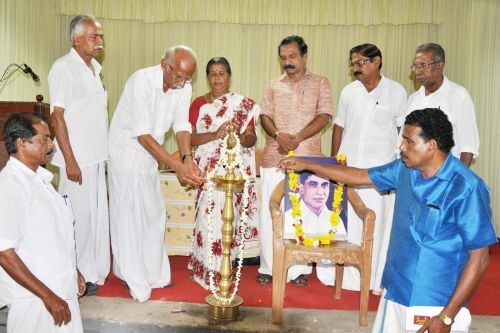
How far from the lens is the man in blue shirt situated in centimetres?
232

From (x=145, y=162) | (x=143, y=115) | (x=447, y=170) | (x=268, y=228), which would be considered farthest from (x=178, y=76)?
(x=447, y=170)

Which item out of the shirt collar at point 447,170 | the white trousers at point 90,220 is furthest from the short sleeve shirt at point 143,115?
the shirt collar at point 447,170

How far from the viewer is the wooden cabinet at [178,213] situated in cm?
537

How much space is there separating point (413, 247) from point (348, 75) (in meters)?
6.93

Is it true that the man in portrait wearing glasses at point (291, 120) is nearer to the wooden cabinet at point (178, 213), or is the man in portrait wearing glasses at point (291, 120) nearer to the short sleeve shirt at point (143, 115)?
the wooden cabinet at point (178, 213)

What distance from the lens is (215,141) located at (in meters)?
4.59

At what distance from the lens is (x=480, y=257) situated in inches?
91.1

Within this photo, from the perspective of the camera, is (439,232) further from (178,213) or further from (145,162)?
(178,213)

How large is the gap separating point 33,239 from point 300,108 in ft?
9.08

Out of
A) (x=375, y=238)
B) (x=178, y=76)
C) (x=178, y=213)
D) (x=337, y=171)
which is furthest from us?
(x=178, y=213)

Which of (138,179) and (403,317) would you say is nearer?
(403,317)

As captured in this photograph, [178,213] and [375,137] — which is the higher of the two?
Result: [375,137]

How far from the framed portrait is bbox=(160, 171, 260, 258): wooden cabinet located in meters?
1.23

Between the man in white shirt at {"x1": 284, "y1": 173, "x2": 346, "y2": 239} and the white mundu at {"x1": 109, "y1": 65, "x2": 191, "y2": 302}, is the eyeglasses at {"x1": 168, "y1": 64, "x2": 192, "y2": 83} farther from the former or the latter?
the man in white shirt at {"x1": 284, "y1": 173, "x2": 346, "y2": 239}
